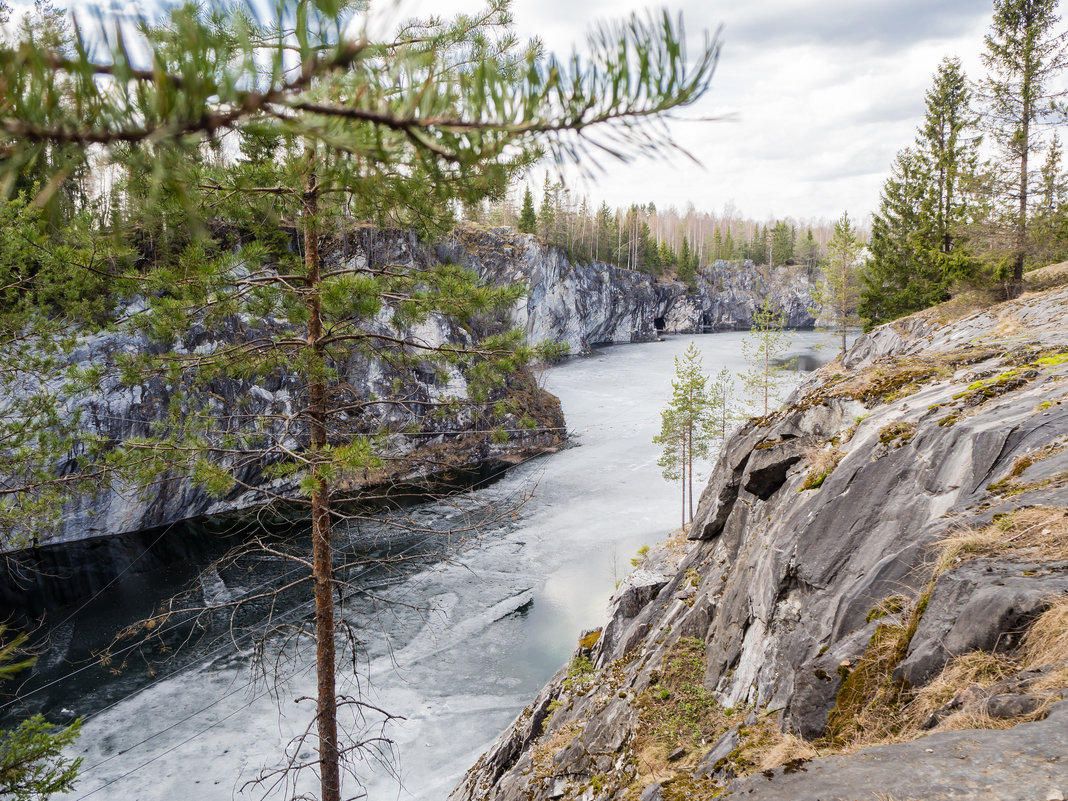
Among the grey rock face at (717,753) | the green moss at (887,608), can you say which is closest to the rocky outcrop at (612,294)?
the grey rock face at (717,753)

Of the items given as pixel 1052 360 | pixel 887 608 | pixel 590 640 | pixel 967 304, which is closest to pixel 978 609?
A: pixel 887 608

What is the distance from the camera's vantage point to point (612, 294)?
74250 millimetres

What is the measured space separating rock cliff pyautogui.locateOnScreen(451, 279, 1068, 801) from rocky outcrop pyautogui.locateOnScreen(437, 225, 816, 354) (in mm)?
35806

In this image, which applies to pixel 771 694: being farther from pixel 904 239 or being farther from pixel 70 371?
pixel 904 239

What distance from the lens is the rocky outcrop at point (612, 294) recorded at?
2168 inches

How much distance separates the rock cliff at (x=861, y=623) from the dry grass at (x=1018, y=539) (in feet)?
0.05

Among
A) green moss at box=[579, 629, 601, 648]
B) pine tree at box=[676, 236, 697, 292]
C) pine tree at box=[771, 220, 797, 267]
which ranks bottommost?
green moss at box=[579, 629, 601, 648]

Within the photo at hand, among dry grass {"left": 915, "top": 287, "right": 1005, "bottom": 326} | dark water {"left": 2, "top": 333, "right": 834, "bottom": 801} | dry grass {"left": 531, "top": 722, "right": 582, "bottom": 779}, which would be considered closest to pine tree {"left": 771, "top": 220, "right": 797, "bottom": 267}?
dark water {"left": 2, "top": 333, "right": 834, "bottom": 801}

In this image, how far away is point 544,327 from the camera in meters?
63.5

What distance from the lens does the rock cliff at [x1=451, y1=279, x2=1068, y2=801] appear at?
8.89 feet

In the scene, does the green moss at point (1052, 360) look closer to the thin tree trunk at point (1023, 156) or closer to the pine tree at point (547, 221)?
the thin tree trunk at point (1023, 156)

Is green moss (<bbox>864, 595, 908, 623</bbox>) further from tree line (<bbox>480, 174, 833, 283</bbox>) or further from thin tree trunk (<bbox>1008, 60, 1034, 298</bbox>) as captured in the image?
tree line (<bbox>480, 174, 833, 283</bbox>)

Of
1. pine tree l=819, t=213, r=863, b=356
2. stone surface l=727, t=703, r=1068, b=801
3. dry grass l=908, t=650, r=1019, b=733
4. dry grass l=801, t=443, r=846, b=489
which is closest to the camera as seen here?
stone surface l=727, t=703, r=1068, b=801

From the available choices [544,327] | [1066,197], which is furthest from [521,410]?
[544,327]
